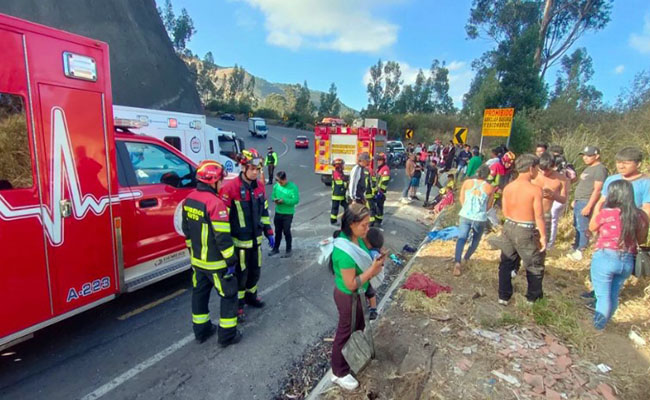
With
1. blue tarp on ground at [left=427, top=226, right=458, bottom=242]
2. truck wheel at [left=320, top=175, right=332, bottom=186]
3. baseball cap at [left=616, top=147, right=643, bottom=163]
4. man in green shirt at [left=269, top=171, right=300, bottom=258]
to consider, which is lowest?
blue tarp on ground at [left=427, top=226, right=458, bottom=242]

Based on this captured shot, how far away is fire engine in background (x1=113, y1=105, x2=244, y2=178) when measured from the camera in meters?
8.96

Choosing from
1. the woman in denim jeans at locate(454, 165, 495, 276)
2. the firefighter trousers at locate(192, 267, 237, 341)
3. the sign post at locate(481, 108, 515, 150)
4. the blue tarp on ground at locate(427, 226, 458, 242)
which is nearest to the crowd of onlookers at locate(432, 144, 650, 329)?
the woman in denim jeans at locate(454, 165, 495, 276)

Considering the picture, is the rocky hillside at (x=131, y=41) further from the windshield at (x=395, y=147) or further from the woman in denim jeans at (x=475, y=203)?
the woman in denim jeans at (x=475, y=203)

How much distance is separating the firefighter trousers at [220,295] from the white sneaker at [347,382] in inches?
47.5

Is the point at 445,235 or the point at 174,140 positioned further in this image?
the point at 174,140

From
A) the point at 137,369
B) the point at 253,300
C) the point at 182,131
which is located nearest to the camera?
the point at 137,369

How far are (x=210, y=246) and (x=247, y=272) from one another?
983mm

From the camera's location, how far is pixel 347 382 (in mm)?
2641

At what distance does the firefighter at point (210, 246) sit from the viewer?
3.05m

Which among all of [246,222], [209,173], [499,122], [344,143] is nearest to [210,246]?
[209,173]

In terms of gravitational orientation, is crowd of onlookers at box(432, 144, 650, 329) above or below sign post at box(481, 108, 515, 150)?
below

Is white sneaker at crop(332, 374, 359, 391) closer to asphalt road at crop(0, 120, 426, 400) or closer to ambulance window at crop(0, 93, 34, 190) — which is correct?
asphalt road at crop(0, 120, 426, 400)

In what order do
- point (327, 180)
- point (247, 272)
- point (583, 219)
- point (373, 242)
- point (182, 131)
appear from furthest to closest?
point (327, 180) → point (182, 131) → point (583, 219) → point (247, 272) → point (373, 242)

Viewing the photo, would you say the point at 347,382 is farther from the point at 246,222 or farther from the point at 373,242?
the point at 246,222
